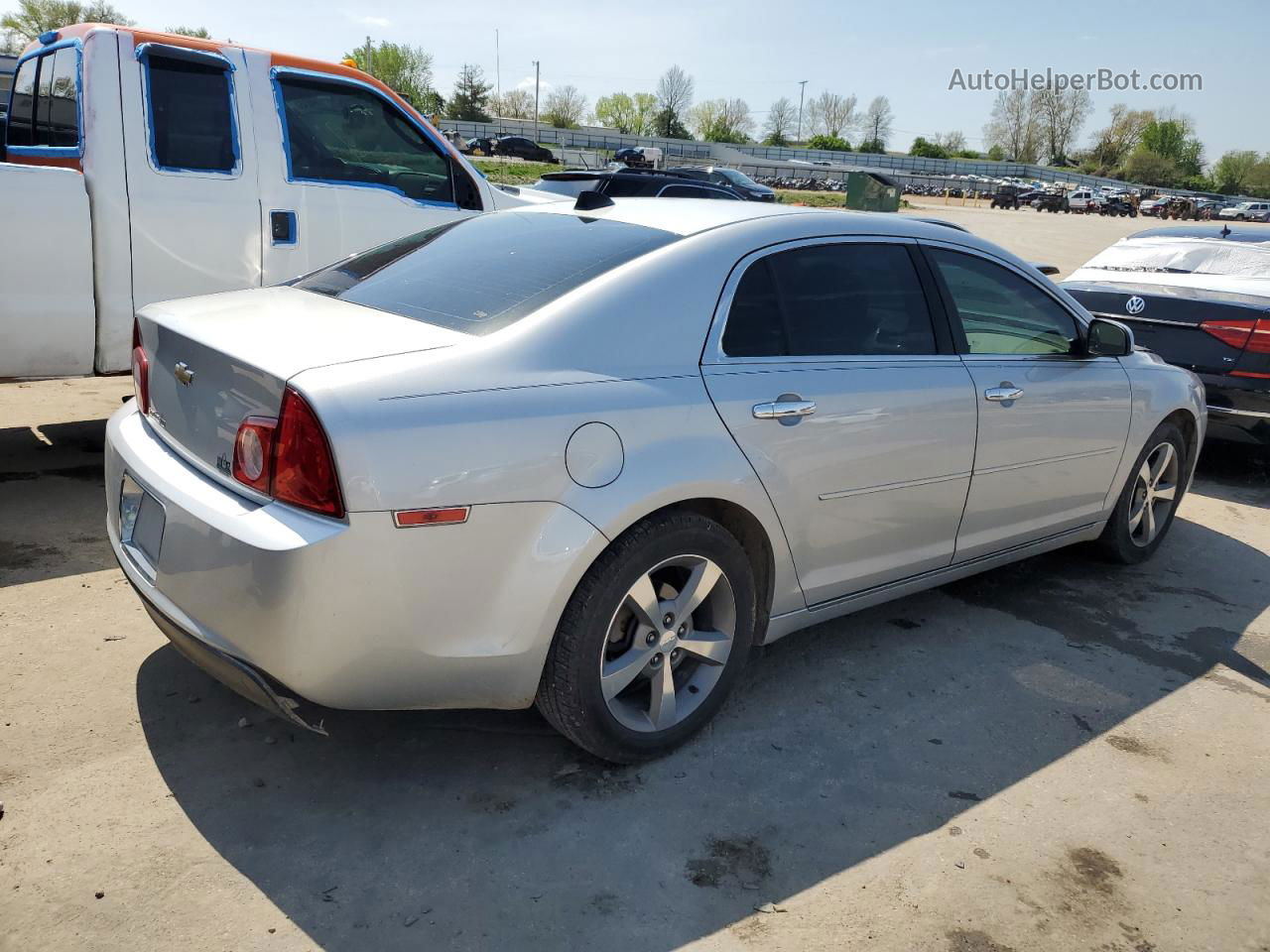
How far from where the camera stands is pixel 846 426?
10.9ft

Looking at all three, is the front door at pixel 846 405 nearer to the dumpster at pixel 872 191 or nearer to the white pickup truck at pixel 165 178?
the white pickup truck at pixel 165 178

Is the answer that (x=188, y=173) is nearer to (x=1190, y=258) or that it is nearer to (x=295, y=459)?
(x=295, y=459)

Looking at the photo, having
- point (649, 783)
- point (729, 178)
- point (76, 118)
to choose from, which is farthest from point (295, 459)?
point (729, 178)

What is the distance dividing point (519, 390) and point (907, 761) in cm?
168

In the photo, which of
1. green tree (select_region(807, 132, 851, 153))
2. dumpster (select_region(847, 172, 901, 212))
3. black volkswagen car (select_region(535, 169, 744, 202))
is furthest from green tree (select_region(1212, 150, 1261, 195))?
black volkswagen car (select_region(535, 169, 744, 202))

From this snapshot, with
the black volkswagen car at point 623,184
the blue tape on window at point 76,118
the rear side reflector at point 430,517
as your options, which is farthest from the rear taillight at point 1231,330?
the black volkswagen car at point 623,184

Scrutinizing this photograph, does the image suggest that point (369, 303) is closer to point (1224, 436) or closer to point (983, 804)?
point (983, 804)

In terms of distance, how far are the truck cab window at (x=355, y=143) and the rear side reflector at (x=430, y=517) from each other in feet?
13.2

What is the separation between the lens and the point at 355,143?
20.1ft

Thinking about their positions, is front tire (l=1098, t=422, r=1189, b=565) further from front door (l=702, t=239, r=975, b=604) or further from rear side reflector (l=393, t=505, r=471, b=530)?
rear side reflector (l=393, t=505, r=471, b=530)

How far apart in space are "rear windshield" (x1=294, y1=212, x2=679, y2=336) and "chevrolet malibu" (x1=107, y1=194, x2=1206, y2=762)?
0.6 inches

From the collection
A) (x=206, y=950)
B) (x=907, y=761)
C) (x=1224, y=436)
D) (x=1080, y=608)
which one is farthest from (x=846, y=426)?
(x=1224, y=436)

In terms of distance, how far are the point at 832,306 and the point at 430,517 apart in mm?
1662

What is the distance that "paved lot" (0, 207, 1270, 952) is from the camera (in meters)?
2.46
